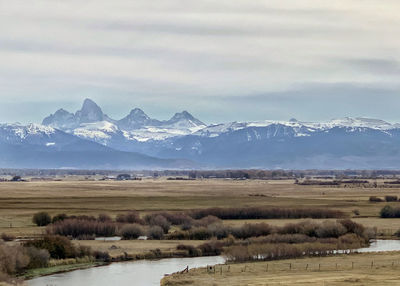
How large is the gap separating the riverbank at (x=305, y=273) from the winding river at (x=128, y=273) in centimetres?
279

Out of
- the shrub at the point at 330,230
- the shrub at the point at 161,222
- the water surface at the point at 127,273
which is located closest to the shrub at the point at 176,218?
the shrub at the point at 161,222

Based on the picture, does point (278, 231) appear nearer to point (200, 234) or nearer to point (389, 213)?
point (200, 234)

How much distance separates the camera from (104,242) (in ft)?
279

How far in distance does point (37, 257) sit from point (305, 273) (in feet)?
68.3

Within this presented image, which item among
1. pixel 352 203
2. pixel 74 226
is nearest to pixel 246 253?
pixel 74 226

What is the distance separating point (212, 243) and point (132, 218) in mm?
23406

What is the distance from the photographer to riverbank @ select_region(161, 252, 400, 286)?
189ft

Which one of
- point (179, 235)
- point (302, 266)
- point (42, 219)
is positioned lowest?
point (302, 266)

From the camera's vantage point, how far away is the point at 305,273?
61.7 m

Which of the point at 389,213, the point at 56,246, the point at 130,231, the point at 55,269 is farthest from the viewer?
the point at 389,213

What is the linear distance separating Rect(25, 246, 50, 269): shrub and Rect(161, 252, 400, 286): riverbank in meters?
11.3

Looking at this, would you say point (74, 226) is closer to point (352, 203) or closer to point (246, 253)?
point (246, 253)

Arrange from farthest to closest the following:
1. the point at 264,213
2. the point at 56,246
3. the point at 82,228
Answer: the point at 264,213 < the point at 82,228 < the point at 56,246

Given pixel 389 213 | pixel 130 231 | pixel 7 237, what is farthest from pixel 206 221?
pixel 389 213
